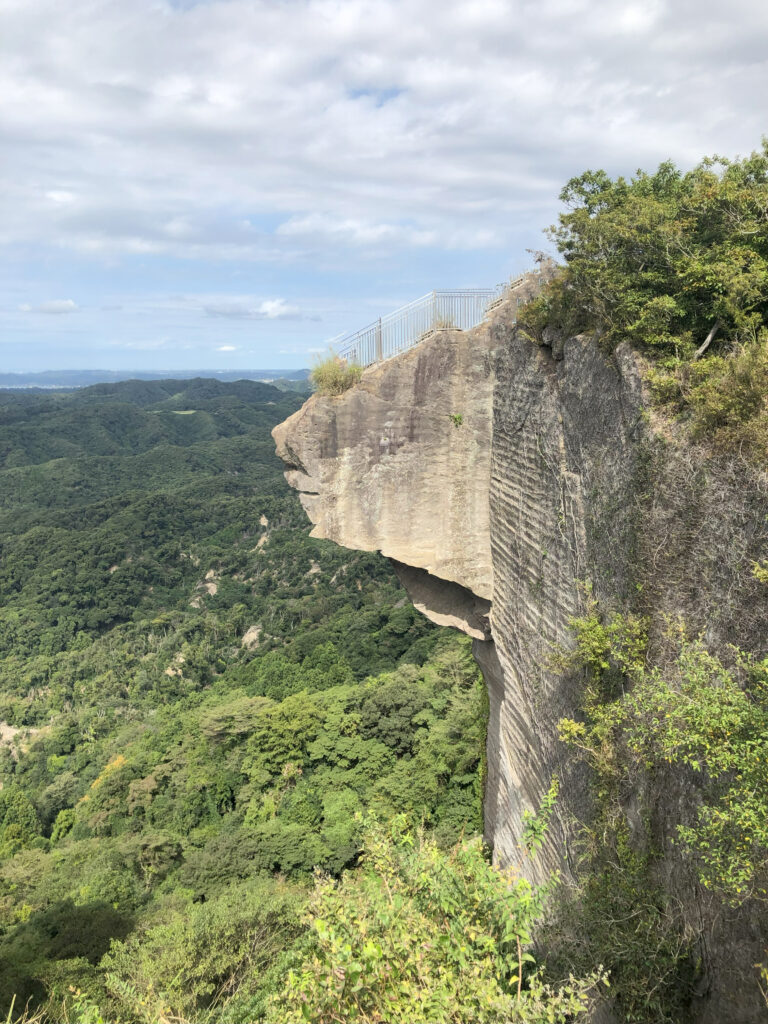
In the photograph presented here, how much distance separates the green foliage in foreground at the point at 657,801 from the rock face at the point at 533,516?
292mm

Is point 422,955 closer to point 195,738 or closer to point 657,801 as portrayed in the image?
point 657,801

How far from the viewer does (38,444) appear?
152000 millimetres

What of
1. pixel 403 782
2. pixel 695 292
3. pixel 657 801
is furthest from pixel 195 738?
pixel 695 292

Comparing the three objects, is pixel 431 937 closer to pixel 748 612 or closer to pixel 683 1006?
pixel 683 1006

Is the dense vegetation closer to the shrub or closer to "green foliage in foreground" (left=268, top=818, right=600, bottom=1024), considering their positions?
"green foliage in foreground" (left=268, top=818, right=600, bottom=1024)

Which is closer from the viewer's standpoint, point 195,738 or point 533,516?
point 533,516

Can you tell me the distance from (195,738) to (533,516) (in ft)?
115

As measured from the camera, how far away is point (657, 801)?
565cm

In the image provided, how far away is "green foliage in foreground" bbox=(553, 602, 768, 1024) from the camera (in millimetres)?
4223

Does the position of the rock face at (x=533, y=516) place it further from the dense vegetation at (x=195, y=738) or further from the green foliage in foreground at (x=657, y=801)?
the dense vegetation at (x=195, y=738)

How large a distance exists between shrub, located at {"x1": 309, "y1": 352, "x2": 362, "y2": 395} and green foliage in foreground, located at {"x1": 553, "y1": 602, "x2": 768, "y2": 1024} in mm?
6737

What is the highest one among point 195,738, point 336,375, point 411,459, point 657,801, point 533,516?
point 336,375

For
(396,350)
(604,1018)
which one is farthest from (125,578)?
(604,1018)

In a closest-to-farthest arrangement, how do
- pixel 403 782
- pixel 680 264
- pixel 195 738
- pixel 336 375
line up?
pixel 680 264
pixel 336 375
pixel 403 782
pixel 195 738
